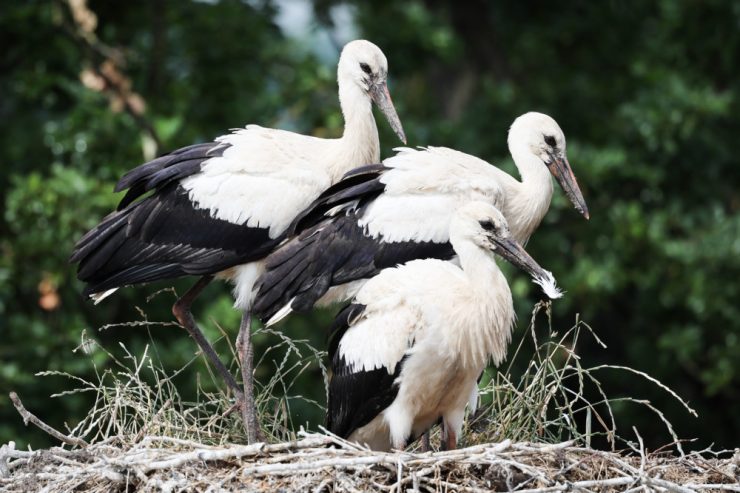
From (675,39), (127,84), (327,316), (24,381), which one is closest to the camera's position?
(24,381)

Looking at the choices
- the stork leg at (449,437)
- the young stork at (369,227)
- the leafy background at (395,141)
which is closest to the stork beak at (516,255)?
the young stork at (369,227)

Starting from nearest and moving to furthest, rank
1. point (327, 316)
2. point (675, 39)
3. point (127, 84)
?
point (327, 316), point (127, 84), point (675, 39)

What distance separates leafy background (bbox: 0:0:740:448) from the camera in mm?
10781

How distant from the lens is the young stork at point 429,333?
614cm

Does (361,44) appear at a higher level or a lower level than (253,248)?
higher

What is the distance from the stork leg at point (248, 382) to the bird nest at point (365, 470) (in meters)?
0.82

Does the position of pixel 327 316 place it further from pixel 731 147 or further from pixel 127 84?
pixel 731 147

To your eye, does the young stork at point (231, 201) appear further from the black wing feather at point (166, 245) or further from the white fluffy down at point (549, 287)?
the white fluffy down at point (549, 287)

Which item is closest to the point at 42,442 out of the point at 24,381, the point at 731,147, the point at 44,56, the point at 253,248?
the point at 24,381

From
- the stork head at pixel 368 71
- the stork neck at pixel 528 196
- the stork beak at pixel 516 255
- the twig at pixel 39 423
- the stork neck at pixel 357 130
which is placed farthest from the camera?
the stork head at pixel 368 71

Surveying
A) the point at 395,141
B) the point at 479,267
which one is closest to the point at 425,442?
the point at 479,267

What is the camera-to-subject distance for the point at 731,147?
1335cm

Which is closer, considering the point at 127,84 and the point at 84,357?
the point at 84,357

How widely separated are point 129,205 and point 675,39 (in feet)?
25.4
